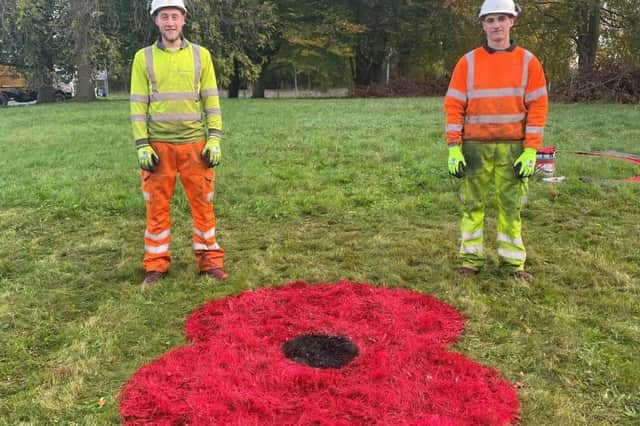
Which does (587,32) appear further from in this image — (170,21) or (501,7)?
(170,21)

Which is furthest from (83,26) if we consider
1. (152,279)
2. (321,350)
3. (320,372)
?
(320,372)

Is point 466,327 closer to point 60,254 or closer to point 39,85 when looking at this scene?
point 60,254

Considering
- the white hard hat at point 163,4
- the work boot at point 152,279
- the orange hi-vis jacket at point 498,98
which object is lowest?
the work boot at point 152,279

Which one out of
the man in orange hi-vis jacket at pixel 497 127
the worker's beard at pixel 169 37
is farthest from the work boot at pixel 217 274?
the man in orange hi-vis jacket at pixel 497 127

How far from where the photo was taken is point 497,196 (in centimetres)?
473

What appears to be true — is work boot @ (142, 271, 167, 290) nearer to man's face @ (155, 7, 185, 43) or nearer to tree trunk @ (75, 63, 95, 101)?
man's face @ (155, 7, 185, 43)

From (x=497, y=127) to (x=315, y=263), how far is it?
76.6 inches

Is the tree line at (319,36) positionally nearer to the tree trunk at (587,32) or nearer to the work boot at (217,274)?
the tree trunk at (587,32)

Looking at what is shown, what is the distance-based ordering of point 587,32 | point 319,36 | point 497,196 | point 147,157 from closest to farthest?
point 147,157 → point 497,196 → point 587,32 → point 319,36

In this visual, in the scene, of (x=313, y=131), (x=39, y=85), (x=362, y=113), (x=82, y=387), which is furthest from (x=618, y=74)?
(x=39, y=85)

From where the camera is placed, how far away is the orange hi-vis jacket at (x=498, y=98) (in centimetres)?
436

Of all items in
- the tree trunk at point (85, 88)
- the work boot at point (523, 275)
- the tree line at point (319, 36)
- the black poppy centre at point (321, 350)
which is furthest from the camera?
the tree trunk at point (85, 88)

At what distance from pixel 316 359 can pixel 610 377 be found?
1664mm

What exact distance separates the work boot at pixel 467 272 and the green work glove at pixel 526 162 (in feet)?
2.99
